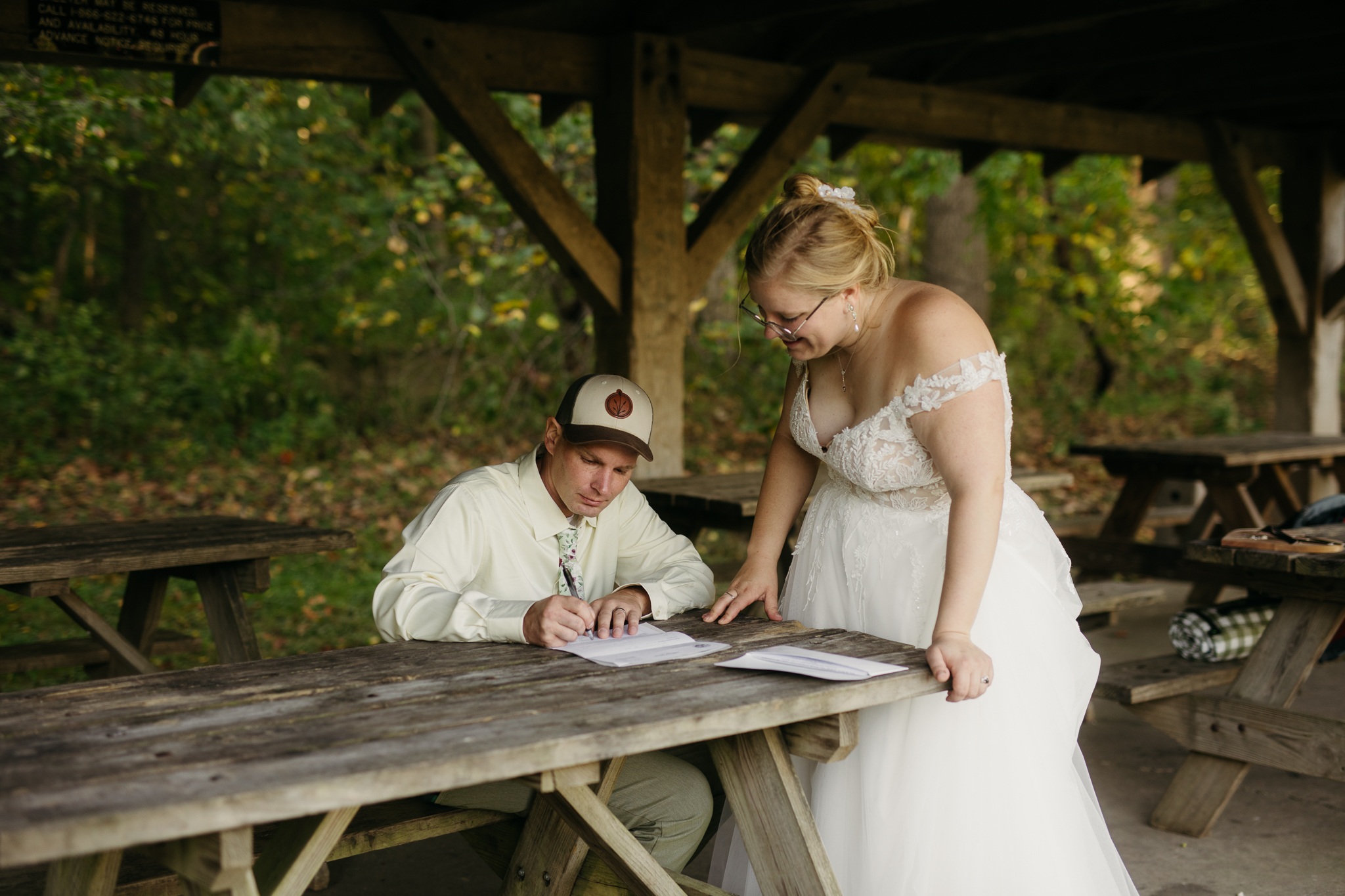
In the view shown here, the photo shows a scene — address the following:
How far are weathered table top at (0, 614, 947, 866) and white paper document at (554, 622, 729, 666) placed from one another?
0.04m

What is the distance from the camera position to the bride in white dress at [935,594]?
2.40 meters

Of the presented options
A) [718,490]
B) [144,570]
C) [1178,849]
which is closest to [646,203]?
[718,490]

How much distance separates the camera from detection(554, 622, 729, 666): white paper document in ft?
7.53

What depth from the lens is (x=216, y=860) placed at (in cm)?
161

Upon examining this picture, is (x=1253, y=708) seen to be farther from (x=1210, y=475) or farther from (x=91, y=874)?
(x=91, y=874)

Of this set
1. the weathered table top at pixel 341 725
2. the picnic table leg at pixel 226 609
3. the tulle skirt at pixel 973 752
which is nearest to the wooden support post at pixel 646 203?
the picnic table leg at pixel 226 609

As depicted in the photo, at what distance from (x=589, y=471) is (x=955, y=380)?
3.01ft

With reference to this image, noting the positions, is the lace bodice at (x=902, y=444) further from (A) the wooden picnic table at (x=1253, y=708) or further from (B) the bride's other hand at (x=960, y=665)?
(A) the wooden picnic table at (x=1253, y=708)

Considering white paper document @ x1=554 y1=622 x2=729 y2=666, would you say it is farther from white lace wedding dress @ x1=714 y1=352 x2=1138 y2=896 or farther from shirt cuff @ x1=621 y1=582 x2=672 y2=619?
white lace wedding dress @ x1=714 y1=352 x2=1138 y2=896

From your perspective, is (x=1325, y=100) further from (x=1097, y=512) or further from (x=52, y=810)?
(x=52, y=810)

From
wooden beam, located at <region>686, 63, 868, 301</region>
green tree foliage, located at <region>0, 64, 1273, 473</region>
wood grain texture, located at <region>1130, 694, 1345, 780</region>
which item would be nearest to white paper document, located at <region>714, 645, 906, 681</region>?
wood grain texture, located at <region>1130, 694, 1345, 780</region>

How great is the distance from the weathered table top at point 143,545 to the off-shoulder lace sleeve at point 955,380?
2.30 meters

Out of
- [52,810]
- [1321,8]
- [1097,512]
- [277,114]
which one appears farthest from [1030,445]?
[52,810]

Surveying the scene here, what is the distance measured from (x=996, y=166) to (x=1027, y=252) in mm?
4616
